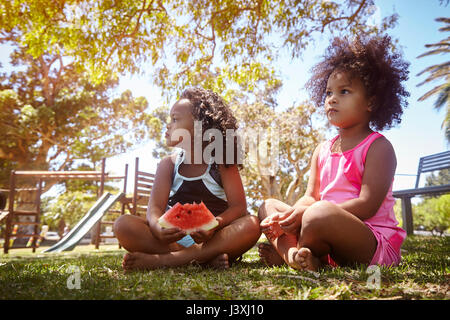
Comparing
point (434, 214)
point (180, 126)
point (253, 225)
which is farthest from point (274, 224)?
point (434, 214)

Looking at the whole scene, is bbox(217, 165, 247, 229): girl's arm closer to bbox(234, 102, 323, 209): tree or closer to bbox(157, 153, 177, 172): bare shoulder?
bbox(157, 153, 177, 172): bare shoulder

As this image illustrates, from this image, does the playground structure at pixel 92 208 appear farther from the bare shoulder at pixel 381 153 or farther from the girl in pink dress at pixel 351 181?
the bare shoulder at pixel 381 153

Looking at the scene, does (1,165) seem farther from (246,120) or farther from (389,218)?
(389,218)

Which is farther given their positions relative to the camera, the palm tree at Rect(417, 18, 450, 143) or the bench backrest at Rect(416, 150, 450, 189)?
the palm tree at Rect(417, 18, 450, 143)

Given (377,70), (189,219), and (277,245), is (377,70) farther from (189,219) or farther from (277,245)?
(189,219)

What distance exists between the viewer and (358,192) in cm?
241

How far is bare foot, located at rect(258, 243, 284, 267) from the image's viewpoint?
263cm

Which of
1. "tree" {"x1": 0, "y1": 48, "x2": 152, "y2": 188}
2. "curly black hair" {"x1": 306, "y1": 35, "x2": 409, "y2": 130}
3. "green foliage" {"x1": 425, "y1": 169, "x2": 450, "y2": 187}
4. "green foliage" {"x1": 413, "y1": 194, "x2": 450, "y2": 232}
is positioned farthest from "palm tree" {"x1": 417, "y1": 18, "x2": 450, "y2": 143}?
"green foliage" {"x1": 413, "y1": 194, "x2": 450, "y2": 232}

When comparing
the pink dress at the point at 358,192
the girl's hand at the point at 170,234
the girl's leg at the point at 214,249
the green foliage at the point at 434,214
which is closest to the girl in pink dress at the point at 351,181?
the pink dress at the point at 358,192

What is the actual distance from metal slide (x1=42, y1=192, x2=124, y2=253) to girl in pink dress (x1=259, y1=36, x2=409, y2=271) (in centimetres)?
580

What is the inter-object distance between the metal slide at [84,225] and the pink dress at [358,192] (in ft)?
20.3

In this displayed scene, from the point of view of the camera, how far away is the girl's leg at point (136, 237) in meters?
2.61

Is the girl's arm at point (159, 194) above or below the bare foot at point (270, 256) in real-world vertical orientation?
above
